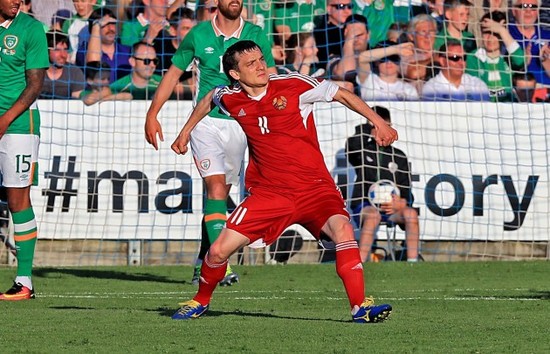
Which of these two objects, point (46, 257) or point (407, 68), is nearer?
point (46, 257)

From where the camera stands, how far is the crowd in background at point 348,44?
14398 millimetres

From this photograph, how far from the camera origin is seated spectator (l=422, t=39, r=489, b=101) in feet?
47.0

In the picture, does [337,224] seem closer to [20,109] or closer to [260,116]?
[260,116]

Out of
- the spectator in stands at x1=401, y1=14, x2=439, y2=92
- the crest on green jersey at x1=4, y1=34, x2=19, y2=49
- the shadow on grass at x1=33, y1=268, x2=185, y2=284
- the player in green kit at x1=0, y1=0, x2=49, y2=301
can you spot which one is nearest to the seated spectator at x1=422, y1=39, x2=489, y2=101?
the spectator in stands at x1=401, y1=14, x2=439, y2=92

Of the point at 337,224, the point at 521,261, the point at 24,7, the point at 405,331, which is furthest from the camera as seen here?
the point at 24,7

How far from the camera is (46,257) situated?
535 inches

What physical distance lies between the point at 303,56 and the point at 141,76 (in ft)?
6.40

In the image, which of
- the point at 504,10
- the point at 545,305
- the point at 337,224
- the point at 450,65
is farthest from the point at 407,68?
the point at 337,224

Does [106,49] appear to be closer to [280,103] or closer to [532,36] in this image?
[532,36]

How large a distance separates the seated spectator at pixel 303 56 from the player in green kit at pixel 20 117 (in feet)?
18.8

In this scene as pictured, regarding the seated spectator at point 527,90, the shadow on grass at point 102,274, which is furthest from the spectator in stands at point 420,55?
the shadow on grass at point 102,274

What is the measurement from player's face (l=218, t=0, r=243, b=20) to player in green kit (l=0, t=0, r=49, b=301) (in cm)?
156

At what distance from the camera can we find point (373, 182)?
1357 centimetres

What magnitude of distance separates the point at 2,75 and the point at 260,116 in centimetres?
257
